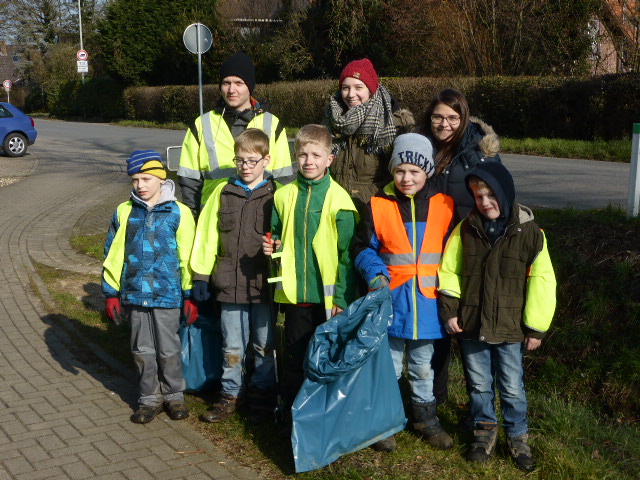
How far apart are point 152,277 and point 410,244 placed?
5.26ft

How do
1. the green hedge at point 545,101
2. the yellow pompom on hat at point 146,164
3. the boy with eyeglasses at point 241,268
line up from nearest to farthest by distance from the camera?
the boy with eyeglasses at point 241,268, the yellow pompom on hat at point 146,164, the green hedge at point 545,101

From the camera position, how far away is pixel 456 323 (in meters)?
3.98

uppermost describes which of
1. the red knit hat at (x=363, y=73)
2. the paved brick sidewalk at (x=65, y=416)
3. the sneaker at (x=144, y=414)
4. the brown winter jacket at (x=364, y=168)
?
the red knit hat at (x=363, y=73)

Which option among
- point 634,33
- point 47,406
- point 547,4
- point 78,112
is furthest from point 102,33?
point 47,406

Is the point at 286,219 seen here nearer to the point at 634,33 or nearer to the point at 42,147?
the point at 634,33

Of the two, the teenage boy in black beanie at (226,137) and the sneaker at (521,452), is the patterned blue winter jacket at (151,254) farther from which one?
the sneaker at (521,452)

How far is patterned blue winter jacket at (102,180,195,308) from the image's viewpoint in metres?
4.66

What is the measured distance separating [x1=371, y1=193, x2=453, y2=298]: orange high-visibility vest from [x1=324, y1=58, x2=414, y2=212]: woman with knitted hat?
252 mm

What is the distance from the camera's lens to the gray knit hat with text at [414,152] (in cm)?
401

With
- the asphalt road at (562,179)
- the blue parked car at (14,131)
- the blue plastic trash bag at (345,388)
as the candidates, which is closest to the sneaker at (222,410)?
the blue plastic trash bag at (345,388)

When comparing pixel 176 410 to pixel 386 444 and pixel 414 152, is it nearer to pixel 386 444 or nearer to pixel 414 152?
pixel 386 444

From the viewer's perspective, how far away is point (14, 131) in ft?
70.5

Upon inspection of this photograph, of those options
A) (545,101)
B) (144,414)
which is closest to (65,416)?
(144,414)

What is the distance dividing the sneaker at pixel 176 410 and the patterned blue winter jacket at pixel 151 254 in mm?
621
